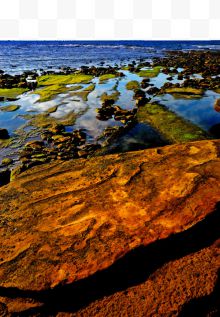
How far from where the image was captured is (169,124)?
14.4 m

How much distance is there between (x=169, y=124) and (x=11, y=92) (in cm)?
1693

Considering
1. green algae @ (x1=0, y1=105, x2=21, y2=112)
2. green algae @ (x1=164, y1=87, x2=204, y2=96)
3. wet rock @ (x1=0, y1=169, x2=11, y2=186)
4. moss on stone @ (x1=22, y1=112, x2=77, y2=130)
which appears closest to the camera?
wet rock @ (x1=0, y1=169, x2=11, y2=186)

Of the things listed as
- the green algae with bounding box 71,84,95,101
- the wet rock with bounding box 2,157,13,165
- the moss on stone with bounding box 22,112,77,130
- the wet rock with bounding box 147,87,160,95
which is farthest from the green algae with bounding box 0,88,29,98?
the wet rock with bounding box 2,157,13,165

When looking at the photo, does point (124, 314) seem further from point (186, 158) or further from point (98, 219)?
point (186, 158)

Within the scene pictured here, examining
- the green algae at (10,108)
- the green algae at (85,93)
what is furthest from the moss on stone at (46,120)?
the green algae at (85,93)

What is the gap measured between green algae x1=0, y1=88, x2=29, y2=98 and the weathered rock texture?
19180 millimetres

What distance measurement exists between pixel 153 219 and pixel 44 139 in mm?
10052

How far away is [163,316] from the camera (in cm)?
379

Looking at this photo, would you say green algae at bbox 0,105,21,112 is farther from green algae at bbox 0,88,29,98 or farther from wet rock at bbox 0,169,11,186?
wet rock at bbox 0,169,11,186

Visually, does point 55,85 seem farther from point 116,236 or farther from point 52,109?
point 116,236

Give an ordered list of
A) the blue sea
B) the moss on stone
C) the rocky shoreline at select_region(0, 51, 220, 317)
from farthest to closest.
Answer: the blue sea → the moss on stone → the rocky shoreline at select_region(0, 51, 220, 317)

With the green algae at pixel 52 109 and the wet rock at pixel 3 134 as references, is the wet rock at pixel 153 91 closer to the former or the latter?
the green algae at pixel 52 109

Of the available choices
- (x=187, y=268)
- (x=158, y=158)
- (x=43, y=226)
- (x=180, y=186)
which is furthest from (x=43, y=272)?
(x=158, y=158)

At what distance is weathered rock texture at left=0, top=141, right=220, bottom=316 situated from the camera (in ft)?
13.4
